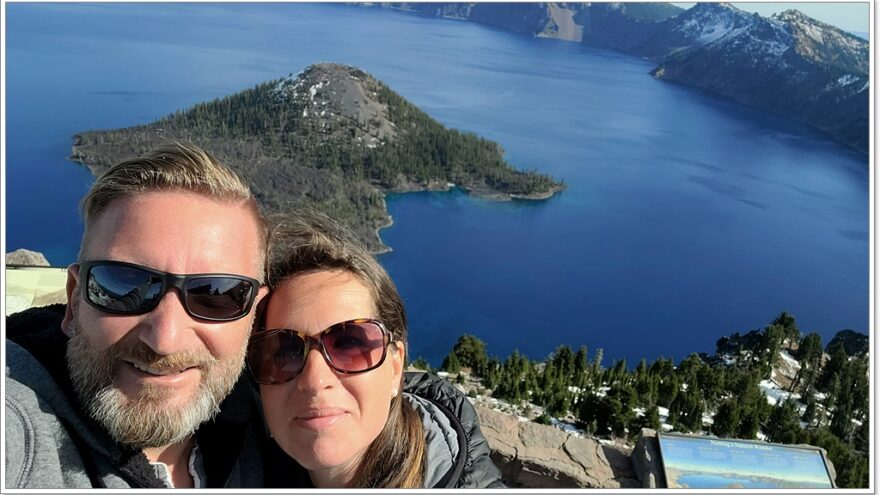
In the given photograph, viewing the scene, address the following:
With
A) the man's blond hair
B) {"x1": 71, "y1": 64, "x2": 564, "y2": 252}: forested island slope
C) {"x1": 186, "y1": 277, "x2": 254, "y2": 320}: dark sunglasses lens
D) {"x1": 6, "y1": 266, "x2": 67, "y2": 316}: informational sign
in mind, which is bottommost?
{"x1": 71, "y1": 64, "x2": 564, "y2": 252}: forested island slope

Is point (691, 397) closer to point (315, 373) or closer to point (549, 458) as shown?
point (549, 458)

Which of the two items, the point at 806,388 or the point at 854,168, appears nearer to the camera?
the point at 806,388

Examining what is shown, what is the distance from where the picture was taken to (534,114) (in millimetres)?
46000

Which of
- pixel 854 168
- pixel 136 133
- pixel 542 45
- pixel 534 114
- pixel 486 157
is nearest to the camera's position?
pixel 136 133

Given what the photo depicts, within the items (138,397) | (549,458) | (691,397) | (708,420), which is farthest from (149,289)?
(708,420)

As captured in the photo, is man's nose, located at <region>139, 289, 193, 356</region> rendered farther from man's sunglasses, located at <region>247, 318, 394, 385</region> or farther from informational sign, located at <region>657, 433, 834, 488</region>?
informational sign, located at <region>657, 433, 834, 488</region>

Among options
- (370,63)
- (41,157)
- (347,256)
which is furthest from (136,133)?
(347,256)

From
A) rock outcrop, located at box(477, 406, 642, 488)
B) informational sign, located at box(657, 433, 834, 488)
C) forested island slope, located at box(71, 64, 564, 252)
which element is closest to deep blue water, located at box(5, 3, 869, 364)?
forested island slope, located at box(71, 64, 564, 252)

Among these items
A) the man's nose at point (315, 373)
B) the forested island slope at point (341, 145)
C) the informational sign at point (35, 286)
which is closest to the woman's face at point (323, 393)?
the man's nose at point (315, 373)

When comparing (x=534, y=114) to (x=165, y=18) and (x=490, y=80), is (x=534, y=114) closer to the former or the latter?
(x=490, y=80)

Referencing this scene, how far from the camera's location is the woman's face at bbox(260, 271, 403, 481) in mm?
1053

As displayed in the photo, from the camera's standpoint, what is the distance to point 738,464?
4.35 m

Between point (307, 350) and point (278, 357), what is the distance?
52mm

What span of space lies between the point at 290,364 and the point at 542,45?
7562 centimetres
